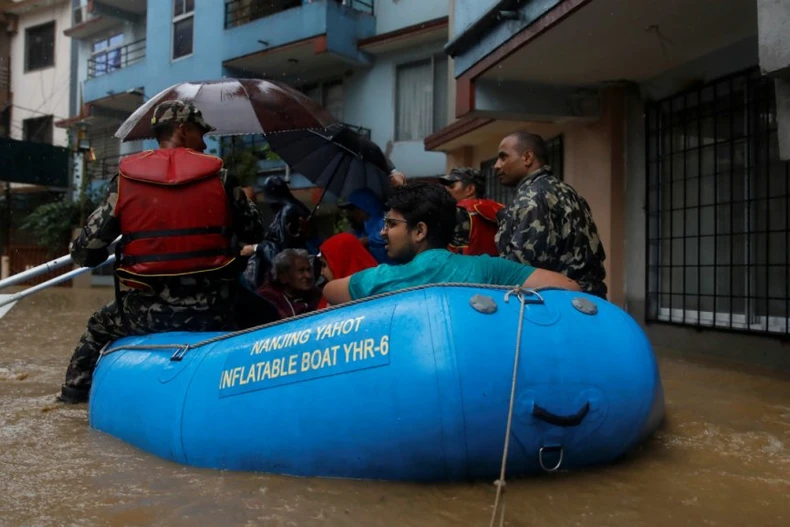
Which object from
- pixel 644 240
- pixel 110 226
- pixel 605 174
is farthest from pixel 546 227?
pixel 605 174

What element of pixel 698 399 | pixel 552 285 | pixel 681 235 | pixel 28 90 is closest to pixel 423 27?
pixel 681 235

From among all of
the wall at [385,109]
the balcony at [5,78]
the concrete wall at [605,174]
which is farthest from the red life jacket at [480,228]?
the balcony at [5,78]

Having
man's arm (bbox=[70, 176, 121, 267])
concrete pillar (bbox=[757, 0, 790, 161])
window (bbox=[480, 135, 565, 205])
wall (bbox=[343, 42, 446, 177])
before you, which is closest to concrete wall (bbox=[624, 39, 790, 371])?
window (bbox=[480, 135, 565, 205])

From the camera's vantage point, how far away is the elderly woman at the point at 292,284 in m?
4.56

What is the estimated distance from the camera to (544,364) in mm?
2365

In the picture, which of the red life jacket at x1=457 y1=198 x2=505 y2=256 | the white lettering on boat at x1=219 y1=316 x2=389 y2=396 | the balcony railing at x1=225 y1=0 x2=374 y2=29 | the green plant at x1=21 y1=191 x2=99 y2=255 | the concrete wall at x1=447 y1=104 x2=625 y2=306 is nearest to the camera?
the white lettering on boat at x1=219 y1=316 x2=389 y2=396

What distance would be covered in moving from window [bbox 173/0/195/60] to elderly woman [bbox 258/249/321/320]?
14.5 meters

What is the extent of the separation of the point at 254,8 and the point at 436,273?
1530 cm

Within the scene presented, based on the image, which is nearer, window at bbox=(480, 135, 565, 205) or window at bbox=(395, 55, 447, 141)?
window at bbox=(480, 135, 565, 205)

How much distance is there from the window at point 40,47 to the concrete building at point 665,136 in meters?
21.6

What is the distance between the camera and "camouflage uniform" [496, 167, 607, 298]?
133 inches

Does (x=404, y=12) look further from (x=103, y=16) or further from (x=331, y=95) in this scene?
(x=103, y=16)

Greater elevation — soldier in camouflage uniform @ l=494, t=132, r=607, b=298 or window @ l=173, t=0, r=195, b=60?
window @ l=173, t=0, r=195, b=60

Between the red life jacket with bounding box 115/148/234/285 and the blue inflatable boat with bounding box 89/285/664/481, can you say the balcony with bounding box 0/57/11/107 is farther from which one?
the blue inflatable boat with bounding box 89/285/664/481
